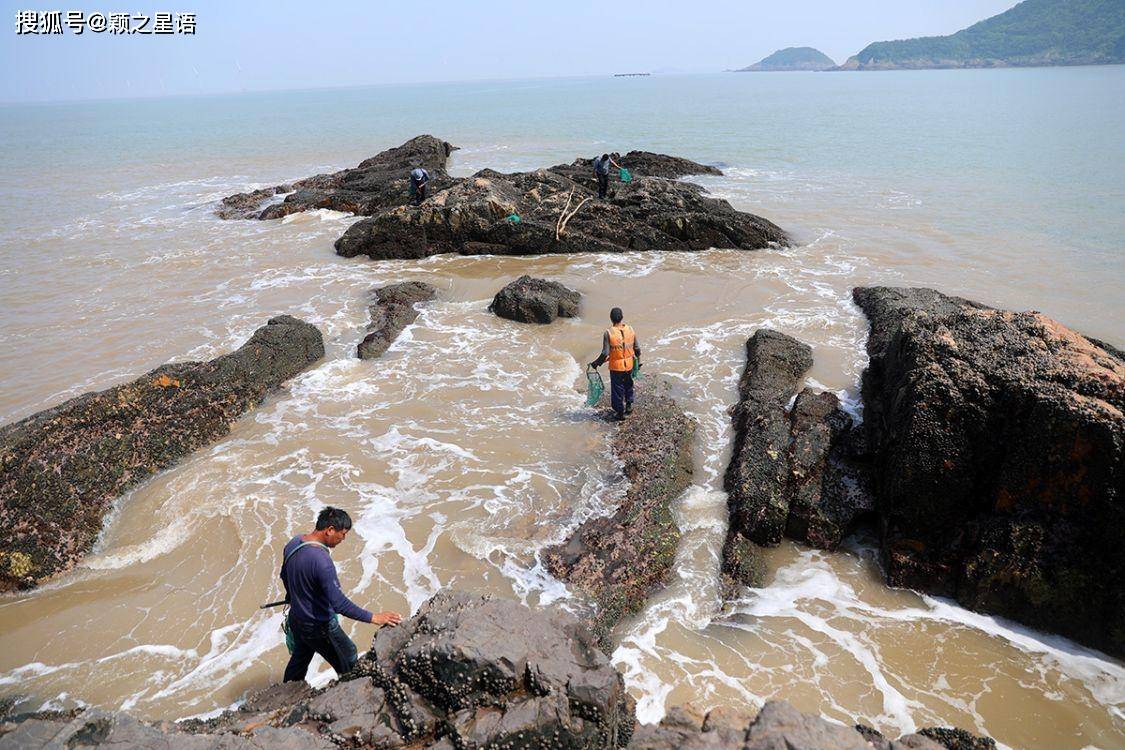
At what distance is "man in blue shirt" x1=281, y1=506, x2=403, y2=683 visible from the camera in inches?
175

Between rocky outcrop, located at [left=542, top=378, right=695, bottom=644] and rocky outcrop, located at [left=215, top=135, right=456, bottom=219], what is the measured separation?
17463 millimetres

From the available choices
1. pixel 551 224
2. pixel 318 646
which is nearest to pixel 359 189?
pixel 551 224

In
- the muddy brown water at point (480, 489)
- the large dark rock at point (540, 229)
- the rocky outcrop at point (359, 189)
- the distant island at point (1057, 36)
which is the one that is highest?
the distant island at point (1057, 36)

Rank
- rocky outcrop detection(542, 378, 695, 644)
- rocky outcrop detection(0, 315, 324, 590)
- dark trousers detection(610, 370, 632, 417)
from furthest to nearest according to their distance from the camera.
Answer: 1. dark trousers detection(610, 370, 632, 417)
2. rocky outcrop detection(0, 315, 324, 590)
3. rocky outcrop detection(542, 378, 695, 644)

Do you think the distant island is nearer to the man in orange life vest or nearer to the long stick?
the long stick

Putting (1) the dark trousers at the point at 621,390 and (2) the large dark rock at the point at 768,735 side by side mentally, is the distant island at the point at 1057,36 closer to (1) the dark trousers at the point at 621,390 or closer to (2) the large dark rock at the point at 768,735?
(1) the dark trousers at the point at 621,390

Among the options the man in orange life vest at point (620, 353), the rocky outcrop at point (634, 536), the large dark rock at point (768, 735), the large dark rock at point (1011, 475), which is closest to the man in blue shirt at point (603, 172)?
the man in orange life vest at point (620, 353)

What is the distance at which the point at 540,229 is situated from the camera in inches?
717

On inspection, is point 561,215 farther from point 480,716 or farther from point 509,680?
point 480,716

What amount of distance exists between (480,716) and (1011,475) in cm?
527

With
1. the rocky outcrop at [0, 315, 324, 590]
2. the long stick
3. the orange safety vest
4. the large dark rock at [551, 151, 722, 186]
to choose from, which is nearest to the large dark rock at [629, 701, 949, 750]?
the orange safety vest

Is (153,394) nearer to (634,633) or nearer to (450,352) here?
(450,352)

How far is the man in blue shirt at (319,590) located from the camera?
4438 millimetres

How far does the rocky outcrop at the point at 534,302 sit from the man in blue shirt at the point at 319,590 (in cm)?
880
